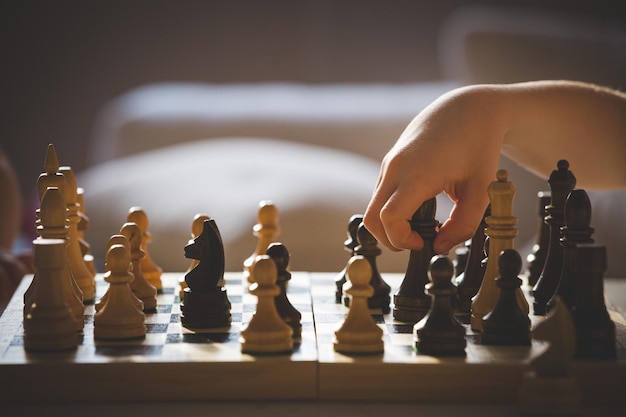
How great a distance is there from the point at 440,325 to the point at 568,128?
64cm

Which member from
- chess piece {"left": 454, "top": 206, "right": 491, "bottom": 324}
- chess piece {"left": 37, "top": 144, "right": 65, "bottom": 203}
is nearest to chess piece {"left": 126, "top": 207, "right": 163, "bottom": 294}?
chess piece {"left": 37, "top": 144, "right": 65, "bottom": 203}

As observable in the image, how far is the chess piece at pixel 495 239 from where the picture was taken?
1.37 metres

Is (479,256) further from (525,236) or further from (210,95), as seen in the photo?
(210,95)

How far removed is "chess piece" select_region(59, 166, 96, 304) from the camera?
5.17 feet

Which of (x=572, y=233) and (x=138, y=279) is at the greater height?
(x=572, y=233)

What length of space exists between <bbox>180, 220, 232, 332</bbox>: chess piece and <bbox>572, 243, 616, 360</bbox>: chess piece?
1.73ft

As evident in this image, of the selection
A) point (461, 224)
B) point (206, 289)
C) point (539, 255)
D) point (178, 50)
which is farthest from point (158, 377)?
point (178, 50)

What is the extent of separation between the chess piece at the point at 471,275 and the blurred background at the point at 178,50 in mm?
3553

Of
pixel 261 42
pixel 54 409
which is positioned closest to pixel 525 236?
pixel 261 42

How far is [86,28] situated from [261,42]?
40.4 inches

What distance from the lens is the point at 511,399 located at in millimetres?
1146

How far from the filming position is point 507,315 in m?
1.27

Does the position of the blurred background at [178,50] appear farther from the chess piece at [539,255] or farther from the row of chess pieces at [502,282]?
the row of chess pieces at [502,282]

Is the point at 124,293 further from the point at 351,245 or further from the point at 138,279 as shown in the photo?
the point at 351,245
